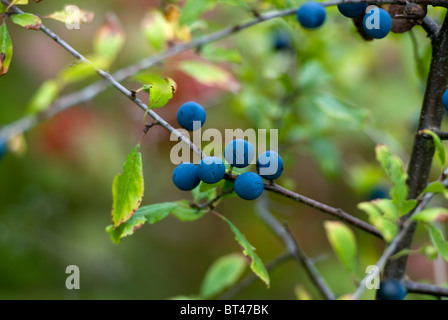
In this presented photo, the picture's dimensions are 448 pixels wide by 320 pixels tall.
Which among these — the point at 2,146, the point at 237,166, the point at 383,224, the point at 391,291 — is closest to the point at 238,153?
the point at 237,166

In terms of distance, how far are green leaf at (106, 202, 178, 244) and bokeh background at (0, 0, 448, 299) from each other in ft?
2.66

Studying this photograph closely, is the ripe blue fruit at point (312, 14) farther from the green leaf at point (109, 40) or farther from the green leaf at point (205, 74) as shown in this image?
the green leaf at point (109, 40)

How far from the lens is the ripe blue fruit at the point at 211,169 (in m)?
0.74

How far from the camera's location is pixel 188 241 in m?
2.36

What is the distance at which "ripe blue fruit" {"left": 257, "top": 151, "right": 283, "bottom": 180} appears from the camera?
0.78 m

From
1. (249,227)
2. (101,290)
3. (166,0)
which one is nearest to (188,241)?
(249,227)

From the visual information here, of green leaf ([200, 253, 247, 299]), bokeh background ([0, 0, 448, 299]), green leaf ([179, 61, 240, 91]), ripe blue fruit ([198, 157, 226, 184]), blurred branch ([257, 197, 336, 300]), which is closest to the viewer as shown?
ripe blue fruit ([198, 157, 226, 184])

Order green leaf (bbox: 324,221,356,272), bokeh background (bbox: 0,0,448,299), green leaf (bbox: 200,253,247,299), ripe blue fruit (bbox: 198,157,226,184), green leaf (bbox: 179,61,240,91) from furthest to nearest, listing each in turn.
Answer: bokeh background (bbox: 0,0,448,299)
green leaf (bbox: 179,61,240,91)
green leaf (bbox: 200,253,247,299)
green leaf (bbox: 324,221,356,272)
ripe blue fruit (bbox: 198,157,226,184)

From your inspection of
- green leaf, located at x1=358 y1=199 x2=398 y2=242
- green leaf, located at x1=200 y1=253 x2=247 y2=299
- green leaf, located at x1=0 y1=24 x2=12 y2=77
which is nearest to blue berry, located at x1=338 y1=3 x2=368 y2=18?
green leaf, located at x1=358 y1=199 x2=398 y2=242

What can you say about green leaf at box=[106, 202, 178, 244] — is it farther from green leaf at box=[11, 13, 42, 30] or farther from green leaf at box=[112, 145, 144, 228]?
green leaf at box=[11, 13, 42, 30]

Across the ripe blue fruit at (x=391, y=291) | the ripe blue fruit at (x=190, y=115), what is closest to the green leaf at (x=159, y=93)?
the ripe blue fruit at (x=190, y=115)

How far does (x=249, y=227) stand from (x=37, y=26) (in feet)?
5.32

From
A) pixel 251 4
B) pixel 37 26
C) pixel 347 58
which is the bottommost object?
pixel 37 26
